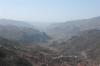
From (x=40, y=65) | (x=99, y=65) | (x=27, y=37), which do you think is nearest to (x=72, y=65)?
(x=99, y=65)

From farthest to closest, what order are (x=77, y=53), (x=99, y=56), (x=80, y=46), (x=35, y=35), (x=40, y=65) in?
1. (x=35, y=35)
2. (x=80, y=46)
3. (x=77, y=53)
4. (x=99, y=56)
5. (x=40, y=65)

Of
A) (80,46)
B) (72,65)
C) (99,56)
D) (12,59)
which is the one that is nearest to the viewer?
(12,59)

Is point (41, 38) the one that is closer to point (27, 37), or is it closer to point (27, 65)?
point (27, 37)

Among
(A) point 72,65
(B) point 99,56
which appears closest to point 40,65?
(A) point 72,65

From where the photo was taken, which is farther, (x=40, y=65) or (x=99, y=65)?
(x=99, y=65)

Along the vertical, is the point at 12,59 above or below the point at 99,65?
above

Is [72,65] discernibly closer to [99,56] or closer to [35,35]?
[99,56]

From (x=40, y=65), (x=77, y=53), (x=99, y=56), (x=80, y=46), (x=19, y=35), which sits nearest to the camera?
(x=40, y=65)

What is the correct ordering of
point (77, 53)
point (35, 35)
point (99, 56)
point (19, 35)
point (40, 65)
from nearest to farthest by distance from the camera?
point (40, 65), point (99, 56), point (77, 53), point (19, 35), point (35, 35)

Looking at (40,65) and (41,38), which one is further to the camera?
(41,38)
